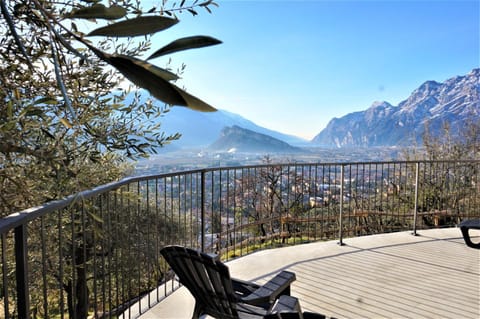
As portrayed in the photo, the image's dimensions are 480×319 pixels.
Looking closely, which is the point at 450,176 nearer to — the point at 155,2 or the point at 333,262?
the point at 333,262

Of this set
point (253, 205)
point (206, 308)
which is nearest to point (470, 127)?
point (253, 205)

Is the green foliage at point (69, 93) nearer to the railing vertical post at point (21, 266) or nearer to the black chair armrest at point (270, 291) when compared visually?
the railing vertical post at point (21, 266)

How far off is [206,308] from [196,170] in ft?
4.84

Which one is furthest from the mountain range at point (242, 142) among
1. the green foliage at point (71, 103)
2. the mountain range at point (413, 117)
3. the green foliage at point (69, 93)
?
the green foliage at point (69, 93)

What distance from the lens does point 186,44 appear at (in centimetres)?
49

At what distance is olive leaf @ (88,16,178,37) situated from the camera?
484mm

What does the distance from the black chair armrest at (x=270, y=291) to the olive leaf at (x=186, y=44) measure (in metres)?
1.69

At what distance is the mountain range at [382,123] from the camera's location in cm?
891

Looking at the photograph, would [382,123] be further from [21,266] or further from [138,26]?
[138,26]

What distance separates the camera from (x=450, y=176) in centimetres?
619

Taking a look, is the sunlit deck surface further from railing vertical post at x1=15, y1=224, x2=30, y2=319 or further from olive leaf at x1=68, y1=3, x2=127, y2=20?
olive leaf at x1=68, y1=3, x2=127, y2=20

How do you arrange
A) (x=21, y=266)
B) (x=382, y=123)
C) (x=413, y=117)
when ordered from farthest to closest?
(x=382, y=123) → (x=413, y=117) → (x=21, y=266)

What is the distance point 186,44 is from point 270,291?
5.73 ft

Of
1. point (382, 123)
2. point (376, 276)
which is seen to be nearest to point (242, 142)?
point (382, 123)
